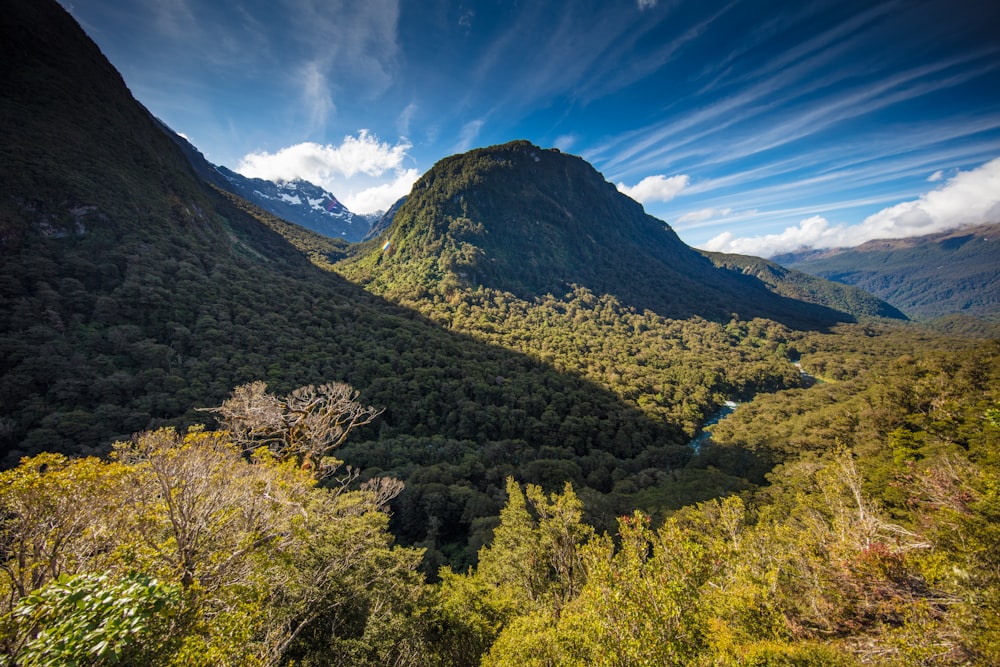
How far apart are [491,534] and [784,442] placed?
5798cm

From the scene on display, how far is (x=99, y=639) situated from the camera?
4910 millimetres

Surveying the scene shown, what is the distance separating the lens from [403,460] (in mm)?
51250

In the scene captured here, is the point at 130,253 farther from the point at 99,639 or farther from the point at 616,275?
the point at 616,275

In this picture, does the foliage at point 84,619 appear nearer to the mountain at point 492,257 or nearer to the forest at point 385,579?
the forest at point 385,579

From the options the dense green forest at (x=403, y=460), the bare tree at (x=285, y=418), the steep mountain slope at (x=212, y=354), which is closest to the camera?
the dense green forest at (x=403, y=460)

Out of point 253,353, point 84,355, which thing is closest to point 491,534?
point 253,353

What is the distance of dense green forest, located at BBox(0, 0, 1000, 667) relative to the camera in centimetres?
890

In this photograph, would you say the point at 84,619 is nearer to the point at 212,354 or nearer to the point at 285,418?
the point at 285,418

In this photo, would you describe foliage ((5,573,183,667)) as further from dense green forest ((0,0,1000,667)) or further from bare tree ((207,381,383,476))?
bare tree ((207,381,383,476))

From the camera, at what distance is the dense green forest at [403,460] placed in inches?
350

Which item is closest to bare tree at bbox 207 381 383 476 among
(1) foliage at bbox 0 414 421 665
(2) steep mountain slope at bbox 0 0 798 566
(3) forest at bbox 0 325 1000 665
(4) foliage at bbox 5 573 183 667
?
(3) forest at bbox 0 325 1000 665

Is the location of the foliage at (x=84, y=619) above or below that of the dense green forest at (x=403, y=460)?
above

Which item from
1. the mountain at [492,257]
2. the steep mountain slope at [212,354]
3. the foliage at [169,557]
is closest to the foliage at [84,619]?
the foliage at [169,557]

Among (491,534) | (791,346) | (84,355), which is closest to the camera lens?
(491,534)
